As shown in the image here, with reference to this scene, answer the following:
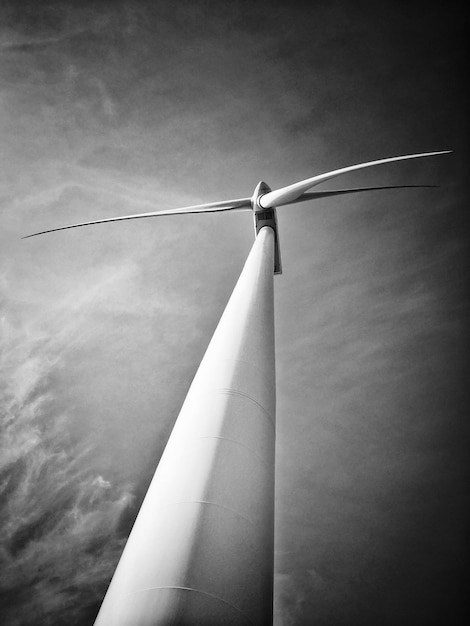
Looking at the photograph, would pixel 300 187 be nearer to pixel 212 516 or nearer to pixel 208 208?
pixel 208 208

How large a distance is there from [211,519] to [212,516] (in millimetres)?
46

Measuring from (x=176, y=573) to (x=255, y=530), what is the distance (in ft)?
4.47

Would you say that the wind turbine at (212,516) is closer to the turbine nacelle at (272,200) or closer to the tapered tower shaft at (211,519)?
the tapered tower shaft at (211,519)

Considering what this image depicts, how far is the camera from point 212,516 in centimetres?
625

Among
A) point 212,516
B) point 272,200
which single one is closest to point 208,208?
point 272,200

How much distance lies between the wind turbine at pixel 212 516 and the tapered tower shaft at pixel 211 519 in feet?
0.04

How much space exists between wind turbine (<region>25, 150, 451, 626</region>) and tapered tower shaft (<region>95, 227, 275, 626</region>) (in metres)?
0.01

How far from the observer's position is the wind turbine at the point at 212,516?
552cm

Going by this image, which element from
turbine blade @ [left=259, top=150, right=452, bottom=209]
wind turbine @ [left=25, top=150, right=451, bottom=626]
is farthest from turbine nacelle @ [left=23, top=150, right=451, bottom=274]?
wind turbine @ [left=25, top=150, right=451, bottom=626]

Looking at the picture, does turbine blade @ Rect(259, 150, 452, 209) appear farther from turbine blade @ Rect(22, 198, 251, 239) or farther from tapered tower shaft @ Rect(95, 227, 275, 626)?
tapered tower shaft @ Rect(95, 227, 275, 626)

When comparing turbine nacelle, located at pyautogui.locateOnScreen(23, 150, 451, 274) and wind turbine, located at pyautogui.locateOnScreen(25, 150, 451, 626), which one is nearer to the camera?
wind turbine, located at pyautogui.locateOnScreen(25, 150, 451, 626)

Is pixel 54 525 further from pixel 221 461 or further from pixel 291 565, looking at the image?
pixel 221 461

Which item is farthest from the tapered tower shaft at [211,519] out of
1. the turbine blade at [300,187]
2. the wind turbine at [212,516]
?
the turbine blade at [300,187]

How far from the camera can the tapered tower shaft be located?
18.1 ft
